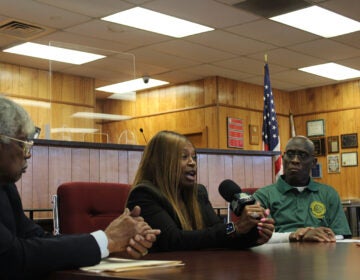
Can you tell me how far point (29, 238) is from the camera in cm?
177

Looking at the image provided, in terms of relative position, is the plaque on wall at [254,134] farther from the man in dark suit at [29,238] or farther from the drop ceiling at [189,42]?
the man in dark suit at [29,238]

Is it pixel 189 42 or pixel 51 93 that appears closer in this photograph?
pixel 189 42

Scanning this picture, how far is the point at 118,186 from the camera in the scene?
3.06 metres

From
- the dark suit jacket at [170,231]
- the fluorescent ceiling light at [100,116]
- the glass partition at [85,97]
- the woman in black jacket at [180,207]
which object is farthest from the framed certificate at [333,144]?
the dark suit jacket at [170,231]

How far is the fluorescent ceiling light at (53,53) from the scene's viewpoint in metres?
7.96

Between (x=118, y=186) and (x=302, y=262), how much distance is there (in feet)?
5.01

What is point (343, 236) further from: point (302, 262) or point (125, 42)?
point (125, 42)

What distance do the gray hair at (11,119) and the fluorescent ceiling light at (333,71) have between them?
315 inches

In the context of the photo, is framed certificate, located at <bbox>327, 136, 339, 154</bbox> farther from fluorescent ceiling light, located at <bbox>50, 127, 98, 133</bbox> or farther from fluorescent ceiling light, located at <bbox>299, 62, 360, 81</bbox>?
fluorescent ceiling light, located at <bbox>50, 127, 98, 133</bbox>

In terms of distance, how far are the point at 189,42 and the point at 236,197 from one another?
19.0 ft

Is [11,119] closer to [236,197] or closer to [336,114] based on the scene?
[236,197]

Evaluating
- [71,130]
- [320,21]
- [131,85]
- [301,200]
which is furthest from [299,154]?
[131,85]

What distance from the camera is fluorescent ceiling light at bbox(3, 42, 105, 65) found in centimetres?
796

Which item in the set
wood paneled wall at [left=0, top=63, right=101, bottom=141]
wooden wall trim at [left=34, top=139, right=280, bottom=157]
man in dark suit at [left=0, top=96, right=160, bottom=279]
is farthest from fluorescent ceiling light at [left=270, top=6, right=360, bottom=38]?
man in dark suit at [left=0, top=96, right=160, bottom=279]
